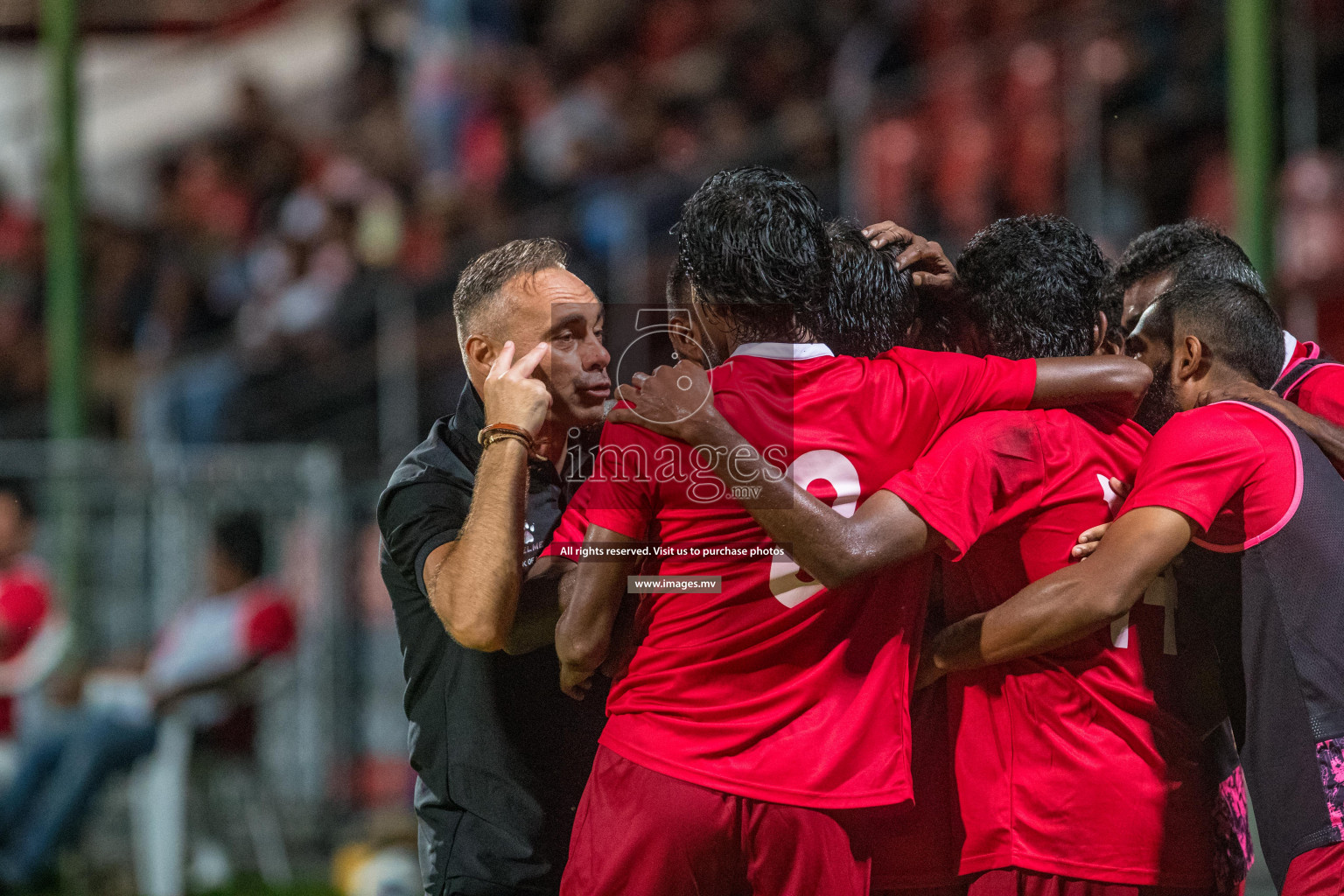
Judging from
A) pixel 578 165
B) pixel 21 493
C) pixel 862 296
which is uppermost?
pixel 578 165

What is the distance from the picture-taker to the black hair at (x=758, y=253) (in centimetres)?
258

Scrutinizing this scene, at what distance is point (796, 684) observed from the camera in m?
2.54

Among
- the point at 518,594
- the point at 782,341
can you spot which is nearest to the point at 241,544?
the point at 518,594

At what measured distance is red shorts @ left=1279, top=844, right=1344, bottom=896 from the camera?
8.51 feet

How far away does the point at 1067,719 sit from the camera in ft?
8.85

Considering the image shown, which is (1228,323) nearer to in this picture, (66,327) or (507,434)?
(507,434)

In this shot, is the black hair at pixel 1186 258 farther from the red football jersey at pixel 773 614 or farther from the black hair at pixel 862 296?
the red football jersey at pixel 773 614

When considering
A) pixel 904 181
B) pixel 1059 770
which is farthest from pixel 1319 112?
pixel 1059 770

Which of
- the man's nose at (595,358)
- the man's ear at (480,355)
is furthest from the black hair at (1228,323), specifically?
the man's ear at (480,355)

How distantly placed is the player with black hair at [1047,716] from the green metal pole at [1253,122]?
3382mm

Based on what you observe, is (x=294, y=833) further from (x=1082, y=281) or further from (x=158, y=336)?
(x=1082, y=281)

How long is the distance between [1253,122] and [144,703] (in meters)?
5.82

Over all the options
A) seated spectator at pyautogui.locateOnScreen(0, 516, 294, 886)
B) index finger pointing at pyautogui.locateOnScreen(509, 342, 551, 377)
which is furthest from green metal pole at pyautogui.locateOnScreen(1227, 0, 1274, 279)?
seated spectator at pyautogui.locateOnScreen(0, 516, 294, 886)

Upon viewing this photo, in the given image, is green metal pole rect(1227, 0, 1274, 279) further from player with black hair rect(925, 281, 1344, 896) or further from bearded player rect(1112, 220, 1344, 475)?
player with black hair rect(925, 281, 1344, 896)
